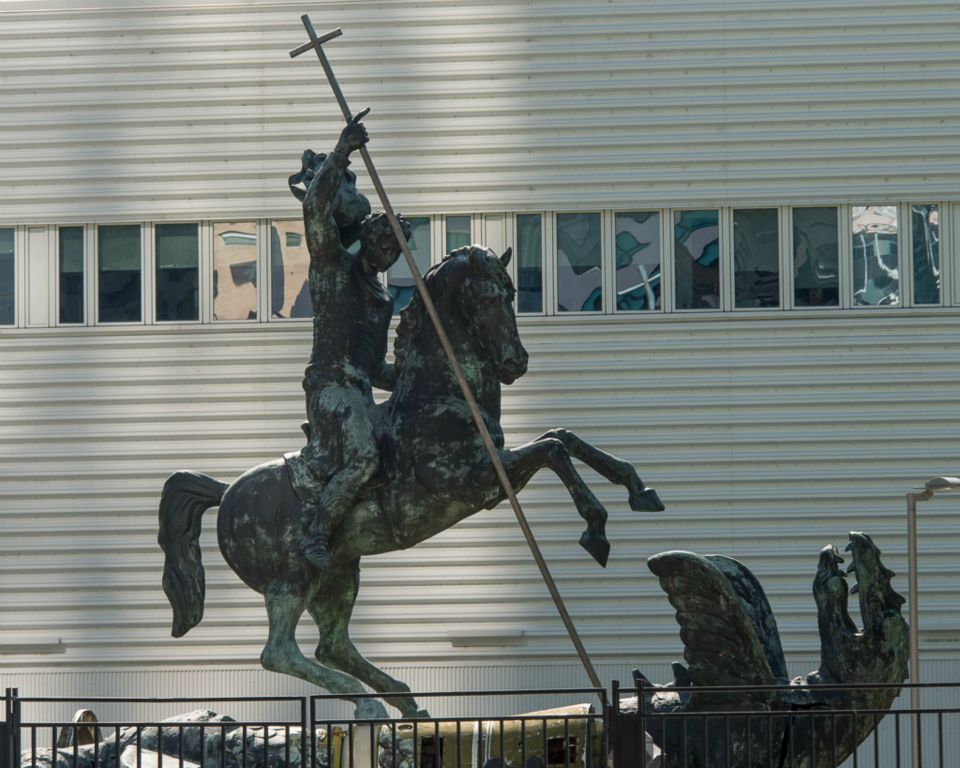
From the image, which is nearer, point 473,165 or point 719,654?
point 719,654

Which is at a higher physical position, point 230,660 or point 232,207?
point 232,207

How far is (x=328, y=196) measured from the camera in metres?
10.8

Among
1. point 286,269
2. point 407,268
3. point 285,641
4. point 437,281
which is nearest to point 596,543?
point 437,281

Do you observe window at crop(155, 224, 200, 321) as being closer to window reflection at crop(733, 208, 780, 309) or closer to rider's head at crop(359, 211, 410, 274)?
window reflection at crop(733, 208, 780, 309)

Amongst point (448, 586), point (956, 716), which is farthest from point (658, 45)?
point (956, 716)

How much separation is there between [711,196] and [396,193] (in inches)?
124

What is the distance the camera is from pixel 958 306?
19.6 m

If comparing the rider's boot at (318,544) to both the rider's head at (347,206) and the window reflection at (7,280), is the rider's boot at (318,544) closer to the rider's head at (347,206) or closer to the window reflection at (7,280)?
the rider's head at (347,206)

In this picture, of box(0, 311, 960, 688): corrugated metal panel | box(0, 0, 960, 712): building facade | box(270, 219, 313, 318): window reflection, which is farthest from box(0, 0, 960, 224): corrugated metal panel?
box(0, 311, 960, 688): corrugated metal panel

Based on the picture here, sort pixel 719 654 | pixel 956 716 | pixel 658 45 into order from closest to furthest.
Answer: pixel 719 654 → pixel 956 716 → pixel 658 45

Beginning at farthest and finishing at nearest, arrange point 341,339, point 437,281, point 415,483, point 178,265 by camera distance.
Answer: point 178,265, point 341,339, point 437,281, point 415,483

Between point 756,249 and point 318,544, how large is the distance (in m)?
9.81

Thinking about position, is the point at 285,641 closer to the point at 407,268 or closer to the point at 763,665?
the point at 763,665

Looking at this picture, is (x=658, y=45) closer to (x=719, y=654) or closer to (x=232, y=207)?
(x=232, y=207)
